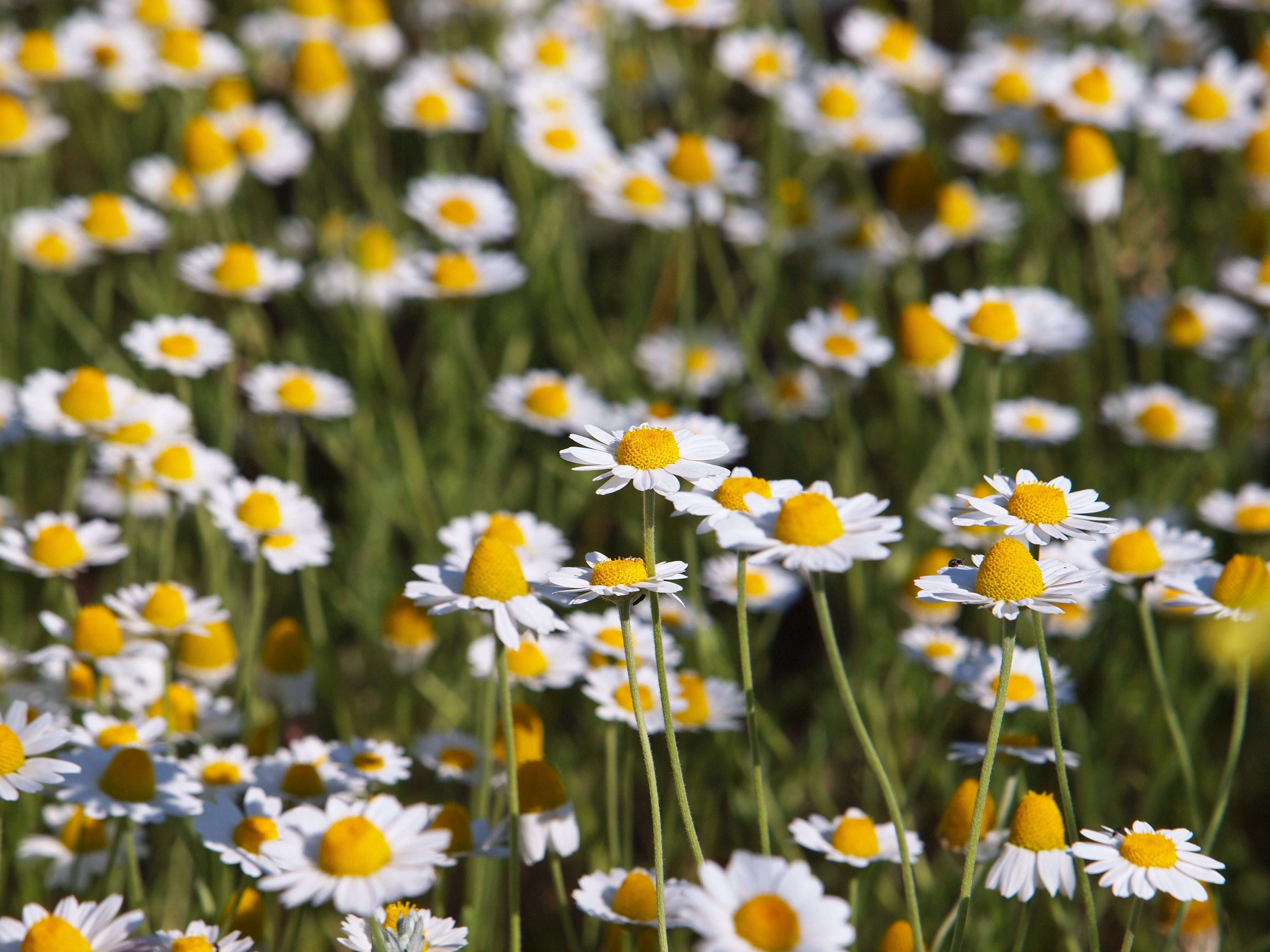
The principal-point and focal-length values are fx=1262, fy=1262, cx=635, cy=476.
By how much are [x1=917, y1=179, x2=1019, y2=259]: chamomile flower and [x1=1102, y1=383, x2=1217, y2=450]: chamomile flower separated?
0.55 metres

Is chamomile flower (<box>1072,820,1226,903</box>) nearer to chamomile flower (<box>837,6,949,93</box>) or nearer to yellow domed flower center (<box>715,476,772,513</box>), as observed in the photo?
yellow domed flower center (<box>715,476,772,513</box>)

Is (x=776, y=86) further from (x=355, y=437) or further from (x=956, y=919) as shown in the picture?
(x=956, y=919)

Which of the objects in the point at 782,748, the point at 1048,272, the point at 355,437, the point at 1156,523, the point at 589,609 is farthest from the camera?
the point at 1048,272

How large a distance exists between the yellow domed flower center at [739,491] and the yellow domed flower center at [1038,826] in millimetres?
393

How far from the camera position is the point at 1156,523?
157 cm

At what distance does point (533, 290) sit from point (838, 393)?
883mm

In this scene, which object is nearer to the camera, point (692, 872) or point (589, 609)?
point (692, 872)

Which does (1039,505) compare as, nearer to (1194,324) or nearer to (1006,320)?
(1006,320)

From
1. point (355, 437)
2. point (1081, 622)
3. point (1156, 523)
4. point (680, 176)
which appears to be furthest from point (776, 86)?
point (1156, 523)

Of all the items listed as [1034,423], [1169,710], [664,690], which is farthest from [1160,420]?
[664,690]

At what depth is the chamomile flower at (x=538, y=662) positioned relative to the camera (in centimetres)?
160

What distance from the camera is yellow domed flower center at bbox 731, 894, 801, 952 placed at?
905 mm

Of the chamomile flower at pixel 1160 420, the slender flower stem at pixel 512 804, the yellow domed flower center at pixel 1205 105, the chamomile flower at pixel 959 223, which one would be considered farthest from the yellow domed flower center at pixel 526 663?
the yellow domed flower center at pixel 1205 105

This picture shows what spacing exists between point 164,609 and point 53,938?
22.4 inches
